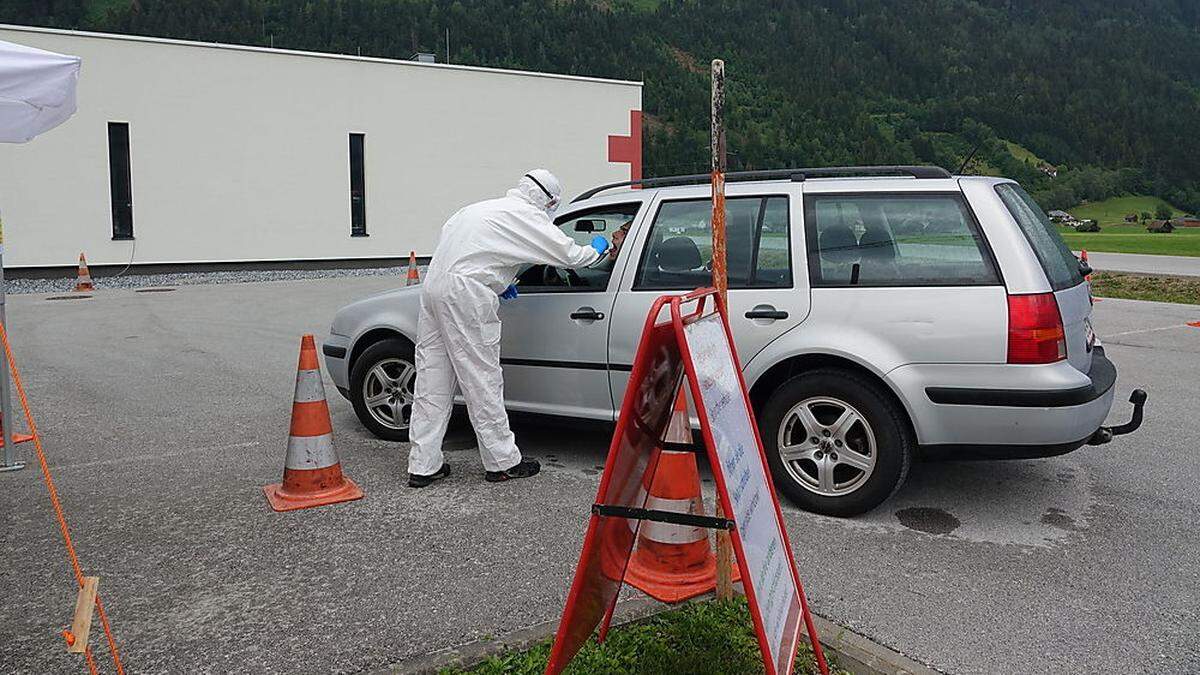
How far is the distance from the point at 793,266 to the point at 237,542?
3061mm

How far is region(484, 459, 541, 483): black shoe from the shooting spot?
209 inches

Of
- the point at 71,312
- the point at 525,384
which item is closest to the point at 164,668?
the point at 525,384

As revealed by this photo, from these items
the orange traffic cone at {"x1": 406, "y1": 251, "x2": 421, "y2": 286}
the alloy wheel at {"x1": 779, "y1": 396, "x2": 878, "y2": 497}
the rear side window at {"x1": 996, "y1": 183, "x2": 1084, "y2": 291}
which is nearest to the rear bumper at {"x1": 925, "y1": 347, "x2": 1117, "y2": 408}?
the alloy wheel at {"x1": 779, "y1": 396, "x2": 878, "y2": 497}

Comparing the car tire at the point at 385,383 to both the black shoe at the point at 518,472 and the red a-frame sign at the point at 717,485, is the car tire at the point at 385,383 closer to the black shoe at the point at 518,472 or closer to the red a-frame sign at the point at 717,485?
the black shoe at the point at 518,472

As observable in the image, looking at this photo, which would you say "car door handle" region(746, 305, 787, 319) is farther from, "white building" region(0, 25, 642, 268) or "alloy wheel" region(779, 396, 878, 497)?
"white building" region(0, 25, 642, 268)

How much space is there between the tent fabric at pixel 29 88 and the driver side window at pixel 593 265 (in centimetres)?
255

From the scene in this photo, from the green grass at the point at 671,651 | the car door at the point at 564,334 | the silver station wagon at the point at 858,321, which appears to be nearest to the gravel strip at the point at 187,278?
the car door at the point at 564,334

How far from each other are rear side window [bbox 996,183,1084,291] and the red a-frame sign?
2287mm

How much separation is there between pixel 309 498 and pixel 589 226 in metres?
2.27

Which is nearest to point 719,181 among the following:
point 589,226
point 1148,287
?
point 589,226

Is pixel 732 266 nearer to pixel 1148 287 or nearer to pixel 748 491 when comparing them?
pixel 748 491

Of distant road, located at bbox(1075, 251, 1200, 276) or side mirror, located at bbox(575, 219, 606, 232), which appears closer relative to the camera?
side mirror, located at bbox(575, 219, 606, 232)

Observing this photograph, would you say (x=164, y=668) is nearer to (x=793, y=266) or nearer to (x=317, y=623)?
(x=317, y=623)

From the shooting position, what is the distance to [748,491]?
8.88 feet
